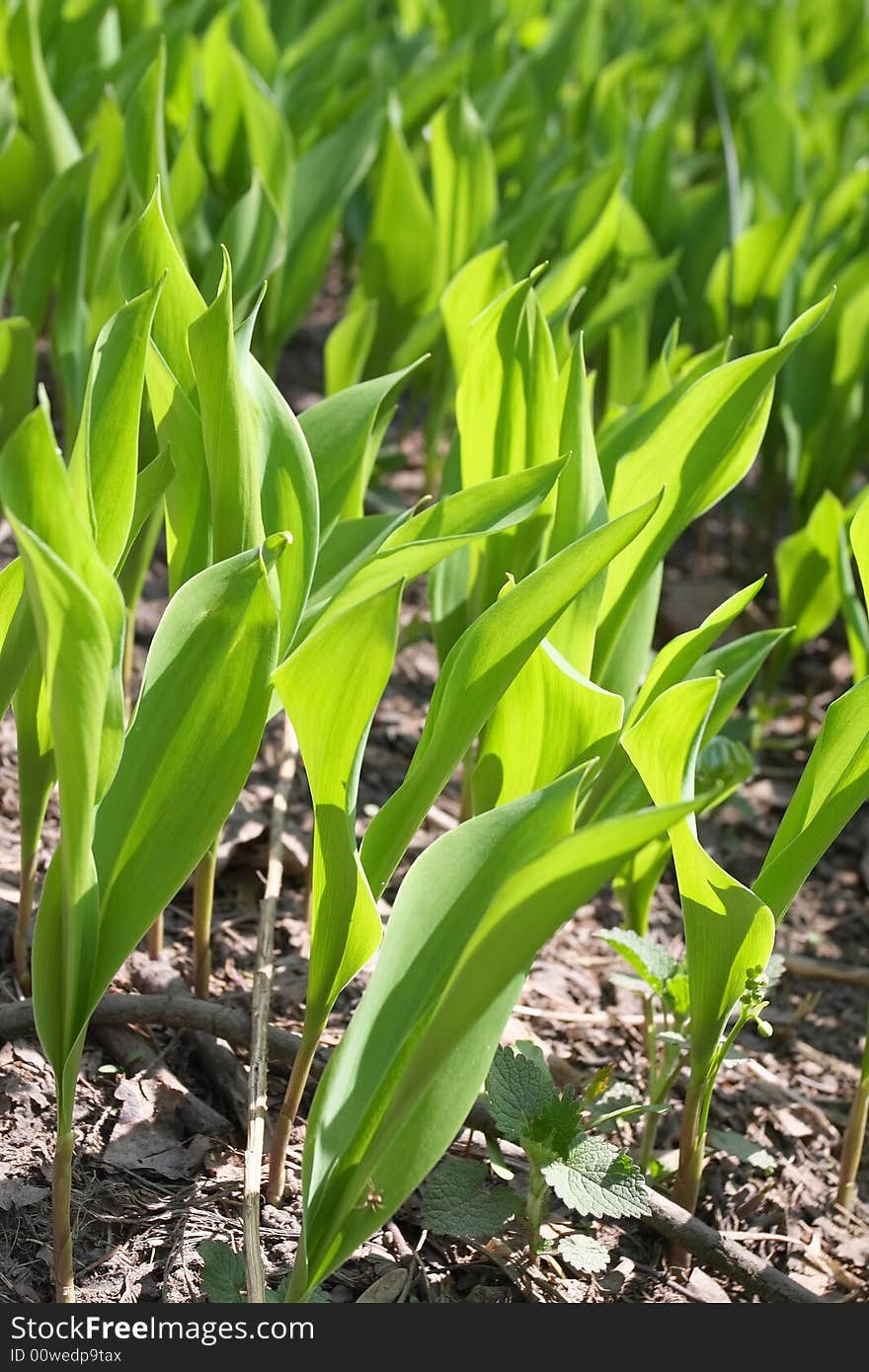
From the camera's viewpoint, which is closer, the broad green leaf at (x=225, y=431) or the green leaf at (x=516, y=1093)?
the broad green leaf at (x=225, y=431)

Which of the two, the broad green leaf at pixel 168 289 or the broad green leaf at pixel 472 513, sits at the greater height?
the broad green leaf at pixel 168 289

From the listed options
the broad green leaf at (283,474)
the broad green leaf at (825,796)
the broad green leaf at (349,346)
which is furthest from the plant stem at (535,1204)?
the broad green leaf at (349,346)

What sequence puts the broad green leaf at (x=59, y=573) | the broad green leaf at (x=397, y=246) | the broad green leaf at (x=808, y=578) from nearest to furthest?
the broad green leaf at (x=59, y=573) → the broad green leaf at (x=808, y=578) → the broad green leaf at (x=397, y=246)

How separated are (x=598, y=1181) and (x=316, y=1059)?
1.08 feet

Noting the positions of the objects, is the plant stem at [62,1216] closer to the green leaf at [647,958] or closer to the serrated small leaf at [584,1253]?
the serrated small leaf at [584,1253]

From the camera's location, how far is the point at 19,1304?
971 mm

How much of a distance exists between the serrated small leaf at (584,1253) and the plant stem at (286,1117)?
238mm

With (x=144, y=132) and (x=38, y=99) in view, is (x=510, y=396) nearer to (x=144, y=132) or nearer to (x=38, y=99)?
(x=144, y=132)

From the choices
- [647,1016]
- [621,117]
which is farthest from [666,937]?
[621,117]

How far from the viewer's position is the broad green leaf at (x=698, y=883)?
3.40 feet

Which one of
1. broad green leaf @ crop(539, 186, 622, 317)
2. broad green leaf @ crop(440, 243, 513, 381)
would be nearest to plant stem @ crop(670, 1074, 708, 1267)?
broad green leaf @ crop(440, 243, 513, 381)

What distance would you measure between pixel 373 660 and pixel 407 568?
0.13 m

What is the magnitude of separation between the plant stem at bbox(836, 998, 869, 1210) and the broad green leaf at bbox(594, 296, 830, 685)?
47 cm

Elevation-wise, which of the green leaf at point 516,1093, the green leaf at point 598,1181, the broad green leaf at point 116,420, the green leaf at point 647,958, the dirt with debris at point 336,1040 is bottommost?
the dirt with debris at point 336,1040
